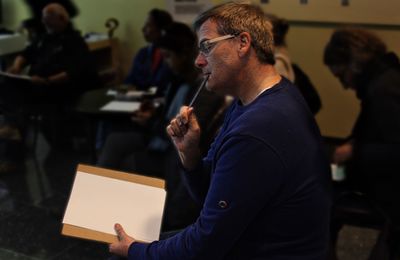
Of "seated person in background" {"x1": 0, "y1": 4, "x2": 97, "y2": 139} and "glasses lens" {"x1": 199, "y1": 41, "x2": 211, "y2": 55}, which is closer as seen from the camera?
"glasses lens" {"x1": 199, "y1": 41, "x2": 211, "y2": 55}

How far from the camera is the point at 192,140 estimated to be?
1.29 meters

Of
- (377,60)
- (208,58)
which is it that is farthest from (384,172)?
(208,58)

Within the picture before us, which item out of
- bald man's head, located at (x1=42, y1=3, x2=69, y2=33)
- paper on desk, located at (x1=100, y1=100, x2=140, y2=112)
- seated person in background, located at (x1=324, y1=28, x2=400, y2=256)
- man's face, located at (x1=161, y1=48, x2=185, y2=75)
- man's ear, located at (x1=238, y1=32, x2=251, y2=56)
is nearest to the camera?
man's ear, located at (x1=238, y1=32, x2=251, y2=56)

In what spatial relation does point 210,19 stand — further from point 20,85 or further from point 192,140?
point 20,85

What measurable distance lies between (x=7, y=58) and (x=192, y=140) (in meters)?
3.36

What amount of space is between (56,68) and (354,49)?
2.39 meters

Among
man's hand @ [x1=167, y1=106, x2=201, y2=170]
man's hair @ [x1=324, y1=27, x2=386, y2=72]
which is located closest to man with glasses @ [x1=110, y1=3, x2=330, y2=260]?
man's hand @ [x1=167, y1=106, x2=201, y2=170]

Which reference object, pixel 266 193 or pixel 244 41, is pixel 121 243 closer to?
pixel 266 193

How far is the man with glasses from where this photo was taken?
1.01 meters

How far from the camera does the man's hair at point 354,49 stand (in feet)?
6.43

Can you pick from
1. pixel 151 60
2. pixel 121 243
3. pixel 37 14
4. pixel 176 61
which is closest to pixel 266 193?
pixel 121 243

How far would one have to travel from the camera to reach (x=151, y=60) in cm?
358

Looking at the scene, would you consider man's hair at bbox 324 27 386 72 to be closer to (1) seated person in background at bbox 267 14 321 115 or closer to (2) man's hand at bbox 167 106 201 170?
(1) seated person in background at bbox 267 14 321 115

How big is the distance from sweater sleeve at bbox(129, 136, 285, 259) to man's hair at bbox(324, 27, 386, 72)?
1.12 meters
